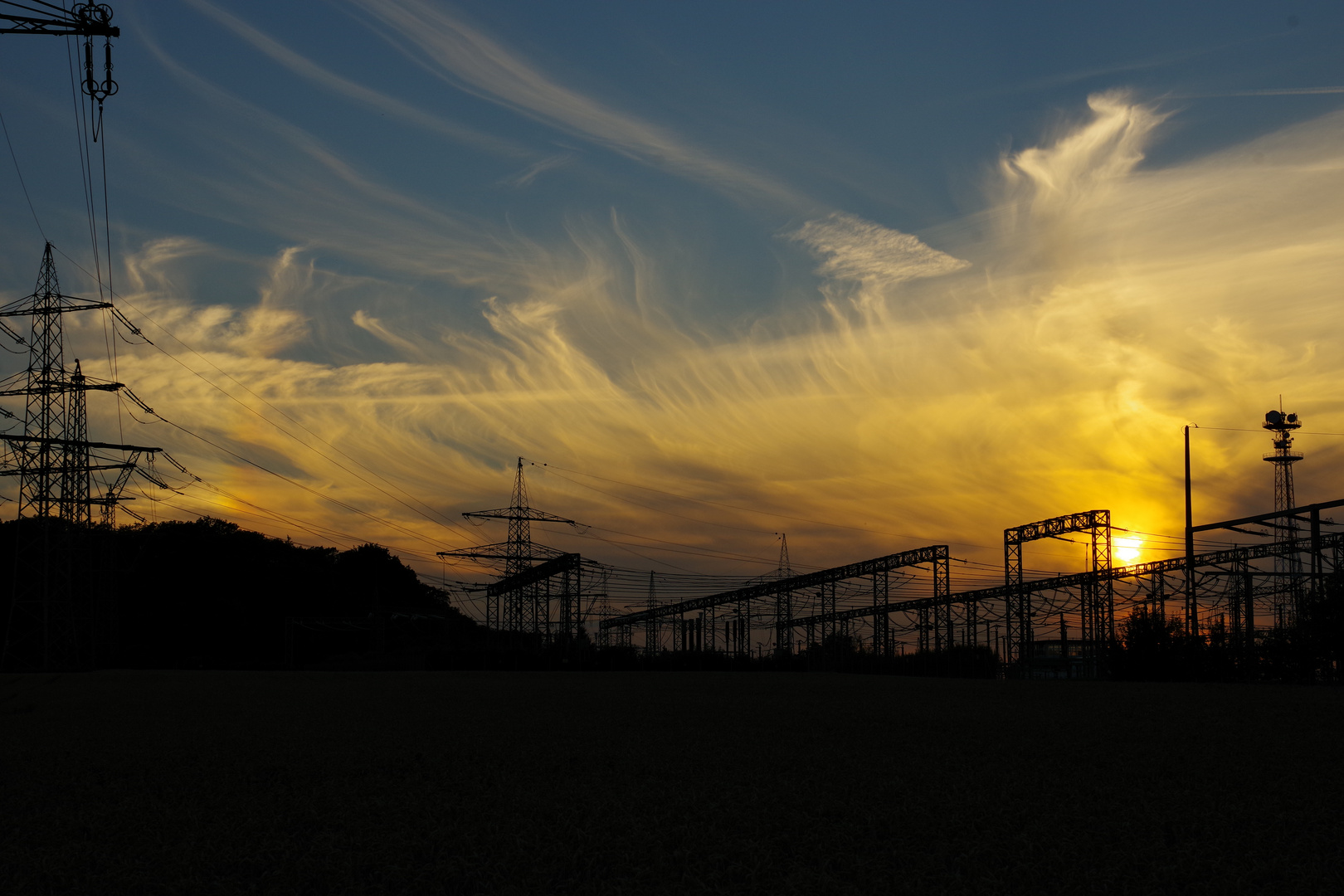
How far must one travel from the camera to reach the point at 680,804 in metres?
9.05

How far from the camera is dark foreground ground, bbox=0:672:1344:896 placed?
263 inches

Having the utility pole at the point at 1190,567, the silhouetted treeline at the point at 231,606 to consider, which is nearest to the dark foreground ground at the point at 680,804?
the utility pole at the point at 1190,567

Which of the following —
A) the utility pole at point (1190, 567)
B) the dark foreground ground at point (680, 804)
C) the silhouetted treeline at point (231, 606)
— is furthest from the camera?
the silhouetted treeline at point (231, 606)

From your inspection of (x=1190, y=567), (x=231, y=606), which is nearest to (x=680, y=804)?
(x=1190, y=567)

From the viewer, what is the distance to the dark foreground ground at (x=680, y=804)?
6.69m

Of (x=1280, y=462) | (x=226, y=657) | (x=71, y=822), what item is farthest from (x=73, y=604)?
(x=1280, y=462)

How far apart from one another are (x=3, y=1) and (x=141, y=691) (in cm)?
1933

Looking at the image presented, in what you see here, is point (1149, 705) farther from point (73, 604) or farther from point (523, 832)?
point (73, 604)

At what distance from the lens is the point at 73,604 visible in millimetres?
39781

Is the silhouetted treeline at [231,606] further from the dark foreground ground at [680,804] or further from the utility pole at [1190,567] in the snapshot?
the dark foreground ground at [680,804]

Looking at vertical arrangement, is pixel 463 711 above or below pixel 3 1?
below

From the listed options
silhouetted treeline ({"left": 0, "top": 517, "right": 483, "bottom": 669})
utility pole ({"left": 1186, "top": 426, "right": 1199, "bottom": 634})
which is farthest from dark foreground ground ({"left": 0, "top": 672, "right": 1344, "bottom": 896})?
silhouetted treeline ({"left": 0, "top": 517, "right": 483, "bottom": 669})

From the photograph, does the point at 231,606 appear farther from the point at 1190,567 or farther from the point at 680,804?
the point at 680,804

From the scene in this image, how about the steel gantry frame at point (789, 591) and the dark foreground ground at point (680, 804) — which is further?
the steel gantry frame at point (789, 591)
